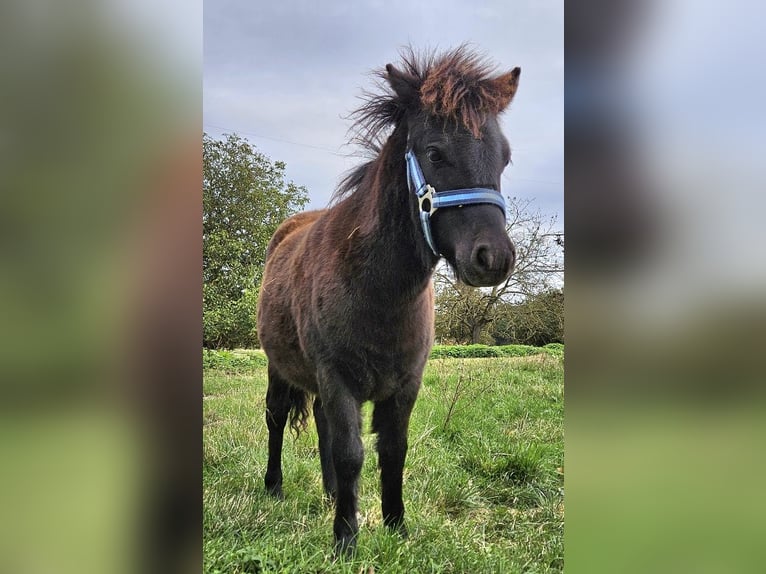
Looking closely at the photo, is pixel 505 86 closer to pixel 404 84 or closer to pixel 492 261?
pixel 404 84

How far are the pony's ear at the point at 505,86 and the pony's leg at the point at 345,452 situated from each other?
1.35m

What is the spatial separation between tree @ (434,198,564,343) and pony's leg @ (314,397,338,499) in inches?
38.0

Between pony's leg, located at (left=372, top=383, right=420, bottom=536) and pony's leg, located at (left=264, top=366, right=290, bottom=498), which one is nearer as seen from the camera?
pony's leg, located at (left=372, top=383, right=420, bottom=536)

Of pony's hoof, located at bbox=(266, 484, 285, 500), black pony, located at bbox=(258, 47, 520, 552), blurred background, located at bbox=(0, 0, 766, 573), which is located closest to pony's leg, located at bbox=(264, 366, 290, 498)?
pony's hoof, located at bbox=(266, 484, 285, 500)

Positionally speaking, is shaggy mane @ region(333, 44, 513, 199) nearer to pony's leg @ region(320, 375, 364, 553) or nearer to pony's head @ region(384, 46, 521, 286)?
pony's head @ region(384, 46, 521, 286)

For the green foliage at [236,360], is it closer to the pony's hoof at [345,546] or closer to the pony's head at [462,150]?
the pony's hoof at [345,546]

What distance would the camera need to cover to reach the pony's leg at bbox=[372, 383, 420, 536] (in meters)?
2.28

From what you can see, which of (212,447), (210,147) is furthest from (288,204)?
(212,447)

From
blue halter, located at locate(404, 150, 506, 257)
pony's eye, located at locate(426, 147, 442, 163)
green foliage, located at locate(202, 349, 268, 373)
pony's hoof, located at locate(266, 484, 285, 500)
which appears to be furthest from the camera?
green foliage, located at locate(202, 349, 268, 373)

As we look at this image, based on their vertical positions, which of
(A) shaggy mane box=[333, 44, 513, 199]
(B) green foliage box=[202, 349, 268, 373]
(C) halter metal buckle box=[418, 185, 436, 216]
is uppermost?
(A) shaggy mane box=[333, 44, 513, 199]

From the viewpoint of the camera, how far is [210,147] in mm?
2742

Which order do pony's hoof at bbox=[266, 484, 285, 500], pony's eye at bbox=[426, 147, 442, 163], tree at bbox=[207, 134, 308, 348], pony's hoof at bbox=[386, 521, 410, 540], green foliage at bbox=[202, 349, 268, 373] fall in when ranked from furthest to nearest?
green foliage at bbox=[202, 349, 268, 373]
tree at bbox=[207, 134, 308, 348]
pony's hoof at bbox=[266, 484, 285, 500]
pony's hoof at bbox=[386, 521, 410, 540]
pony's eye at bbox=[426, 147, 442, 163]

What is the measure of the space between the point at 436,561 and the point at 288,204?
2.25m
